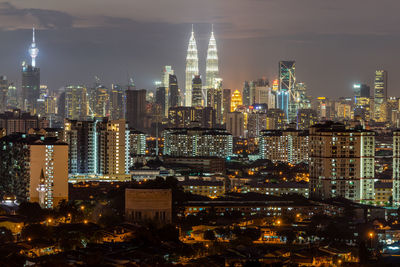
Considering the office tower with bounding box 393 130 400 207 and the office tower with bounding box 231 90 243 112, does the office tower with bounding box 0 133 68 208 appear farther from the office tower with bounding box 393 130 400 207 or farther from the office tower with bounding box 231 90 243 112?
the office tower with bounding box 231 90 243 112

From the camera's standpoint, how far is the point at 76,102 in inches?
3061

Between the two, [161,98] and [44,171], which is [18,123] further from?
[161,98]

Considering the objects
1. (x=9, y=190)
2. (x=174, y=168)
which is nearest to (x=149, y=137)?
(x=174, y=168)

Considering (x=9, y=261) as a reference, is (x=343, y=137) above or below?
above

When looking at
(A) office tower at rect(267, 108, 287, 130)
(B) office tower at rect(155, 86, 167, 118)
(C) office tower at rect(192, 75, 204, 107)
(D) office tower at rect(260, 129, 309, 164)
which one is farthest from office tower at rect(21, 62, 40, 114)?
(D) office tower at rect(260, 129, 309, 164)

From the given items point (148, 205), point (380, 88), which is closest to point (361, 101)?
point (380, 88)

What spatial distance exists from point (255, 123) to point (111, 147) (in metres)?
37.0

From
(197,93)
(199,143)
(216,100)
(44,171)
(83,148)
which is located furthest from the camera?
(216,100)

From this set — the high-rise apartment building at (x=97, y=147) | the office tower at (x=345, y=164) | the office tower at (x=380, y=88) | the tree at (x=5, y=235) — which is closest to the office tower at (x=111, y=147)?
the high-rise apartment building at (x=97, y=147)

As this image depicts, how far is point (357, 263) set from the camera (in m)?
19.8

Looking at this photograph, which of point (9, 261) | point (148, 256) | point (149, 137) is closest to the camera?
point (9, 261)

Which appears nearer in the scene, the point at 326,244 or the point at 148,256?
the point at 148,256

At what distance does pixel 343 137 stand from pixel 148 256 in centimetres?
1255

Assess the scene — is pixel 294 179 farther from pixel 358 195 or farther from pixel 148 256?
pixel 148 256
